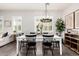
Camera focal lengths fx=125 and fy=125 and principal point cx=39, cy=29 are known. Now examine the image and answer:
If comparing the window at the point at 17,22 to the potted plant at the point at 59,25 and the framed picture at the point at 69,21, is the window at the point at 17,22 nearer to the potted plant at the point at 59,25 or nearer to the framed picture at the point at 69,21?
the potted plant at the point at 59,25

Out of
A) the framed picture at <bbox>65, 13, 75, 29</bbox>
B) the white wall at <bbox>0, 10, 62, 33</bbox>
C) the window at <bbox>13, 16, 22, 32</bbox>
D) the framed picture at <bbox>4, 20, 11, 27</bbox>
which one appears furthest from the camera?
the framed picture at <bbox>4, 20, 11, 27</bbox>

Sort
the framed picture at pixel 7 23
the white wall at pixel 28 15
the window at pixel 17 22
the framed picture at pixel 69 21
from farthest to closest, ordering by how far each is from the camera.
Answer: the framed picture at pixel 7 23 → the white wall at pixel 28 15 → the window at pixel 17 22 → the framed picture at pixel 69 21

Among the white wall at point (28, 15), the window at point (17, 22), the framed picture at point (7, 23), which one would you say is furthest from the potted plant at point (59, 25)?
the framed picture at point (7, 23)

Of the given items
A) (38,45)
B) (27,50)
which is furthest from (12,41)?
(38,45)

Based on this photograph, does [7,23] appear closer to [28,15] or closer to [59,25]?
[28,15]

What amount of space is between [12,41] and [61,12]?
289cm

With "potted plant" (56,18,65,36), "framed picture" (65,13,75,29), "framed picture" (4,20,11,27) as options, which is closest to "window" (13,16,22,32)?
"framed picture" (4,20,11,27)

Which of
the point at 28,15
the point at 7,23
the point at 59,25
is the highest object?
the point at 28,15

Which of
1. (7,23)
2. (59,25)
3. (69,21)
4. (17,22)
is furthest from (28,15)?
(69,21)

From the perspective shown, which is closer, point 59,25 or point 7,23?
point 59,25

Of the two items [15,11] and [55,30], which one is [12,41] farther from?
[55,30]

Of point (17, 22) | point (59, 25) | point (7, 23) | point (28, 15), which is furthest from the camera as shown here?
point (7, 23)

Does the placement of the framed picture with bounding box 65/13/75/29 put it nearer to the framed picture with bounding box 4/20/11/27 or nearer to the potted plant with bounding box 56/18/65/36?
the potted plant with bounding box 56/18/65/36

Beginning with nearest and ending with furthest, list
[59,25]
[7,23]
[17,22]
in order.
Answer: [17,22], [59,25], [7,23]
